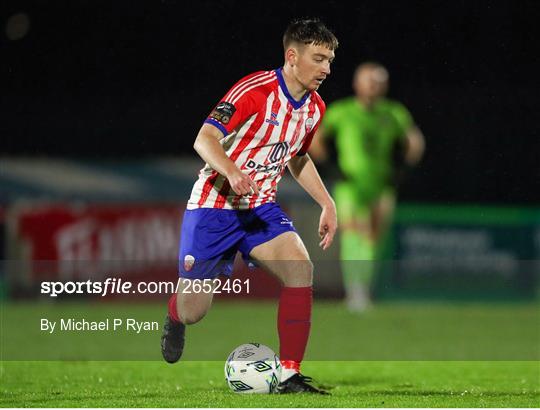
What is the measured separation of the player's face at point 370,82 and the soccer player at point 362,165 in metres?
0.01

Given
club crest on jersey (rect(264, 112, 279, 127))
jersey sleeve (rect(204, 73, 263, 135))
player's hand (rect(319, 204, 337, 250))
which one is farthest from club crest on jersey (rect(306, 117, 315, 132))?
player's hand (rect(319, 204, 337, 250))

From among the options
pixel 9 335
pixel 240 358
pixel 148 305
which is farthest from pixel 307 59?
pixel 148 305

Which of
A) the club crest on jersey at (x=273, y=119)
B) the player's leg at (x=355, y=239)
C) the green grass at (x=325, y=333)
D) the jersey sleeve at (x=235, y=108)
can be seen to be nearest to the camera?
the jersey sleeve at (x=235, y=108)

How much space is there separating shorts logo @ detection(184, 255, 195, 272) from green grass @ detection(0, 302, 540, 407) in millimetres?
657

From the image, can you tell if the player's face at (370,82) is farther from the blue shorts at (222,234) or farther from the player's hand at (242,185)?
the player's hand at (242,185)

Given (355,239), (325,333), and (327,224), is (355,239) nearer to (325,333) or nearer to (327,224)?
(325,333)

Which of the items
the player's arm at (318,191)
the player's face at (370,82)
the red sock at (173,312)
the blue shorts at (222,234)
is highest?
the player's face at (370,82)

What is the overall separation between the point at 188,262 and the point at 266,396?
38.3 inches

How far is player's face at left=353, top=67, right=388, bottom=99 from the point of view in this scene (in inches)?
462

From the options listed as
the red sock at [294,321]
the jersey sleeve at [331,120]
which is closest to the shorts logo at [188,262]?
the red sock at [294,321]

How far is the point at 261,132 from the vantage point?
19.6 ft

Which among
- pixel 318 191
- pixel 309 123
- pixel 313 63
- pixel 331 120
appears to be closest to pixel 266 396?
pixel 318 191

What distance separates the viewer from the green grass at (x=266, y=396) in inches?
218

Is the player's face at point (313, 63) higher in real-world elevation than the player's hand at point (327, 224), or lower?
higher
